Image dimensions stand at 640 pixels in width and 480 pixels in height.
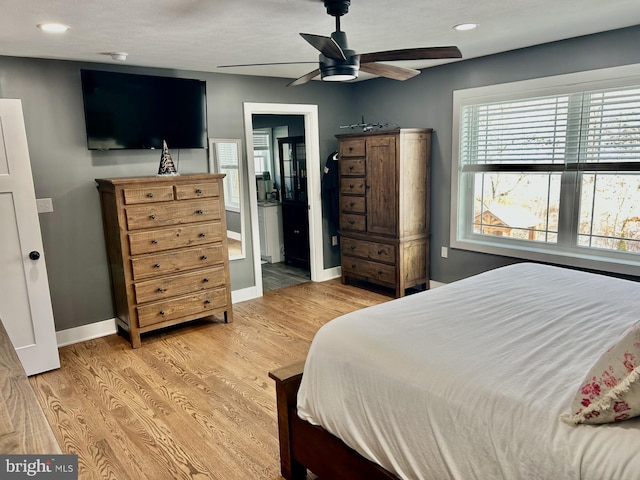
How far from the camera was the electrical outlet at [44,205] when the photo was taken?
12.0 feet

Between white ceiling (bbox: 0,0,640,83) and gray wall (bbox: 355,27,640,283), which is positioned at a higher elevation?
white ceiling (bbox: 0,0,640,83)

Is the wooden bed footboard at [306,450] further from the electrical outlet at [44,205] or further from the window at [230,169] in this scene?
the window at [230,169]

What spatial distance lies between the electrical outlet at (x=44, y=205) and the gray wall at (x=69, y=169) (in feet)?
0.11

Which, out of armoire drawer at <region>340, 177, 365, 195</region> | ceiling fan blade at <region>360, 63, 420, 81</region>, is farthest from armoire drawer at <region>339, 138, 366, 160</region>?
ceiling fan blade at <region>360, 63, 420, 81</region>

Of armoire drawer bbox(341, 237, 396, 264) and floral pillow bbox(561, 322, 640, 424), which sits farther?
armoire drawer bbox(341, 237, 396, 264)

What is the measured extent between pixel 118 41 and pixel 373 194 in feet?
8.85

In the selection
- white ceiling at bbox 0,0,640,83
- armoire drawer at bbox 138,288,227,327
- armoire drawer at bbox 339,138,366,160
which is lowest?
armoire drawer at bbox 138,288,227,327

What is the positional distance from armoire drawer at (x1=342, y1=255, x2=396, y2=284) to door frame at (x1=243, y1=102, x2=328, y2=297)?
0.37 m

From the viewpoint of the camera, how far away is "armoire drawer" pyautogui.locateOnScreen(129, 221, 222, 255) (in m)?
3.66

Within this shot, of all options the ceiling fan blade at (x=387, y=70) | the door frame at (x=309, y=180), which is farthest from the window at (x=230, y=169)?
the ceiling fan blade at (x=387, y=70)

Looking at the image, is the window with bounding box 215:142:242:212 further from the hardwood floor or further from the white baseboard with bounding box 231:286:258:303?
the hardwood floor

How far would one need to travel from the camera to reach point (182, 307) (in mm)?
3945

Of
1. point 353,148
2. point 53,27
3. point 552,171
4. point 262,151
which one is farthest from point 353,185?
point 53,27

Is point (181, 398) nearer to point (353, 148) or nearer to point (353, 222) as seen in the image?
point (353, 222)
